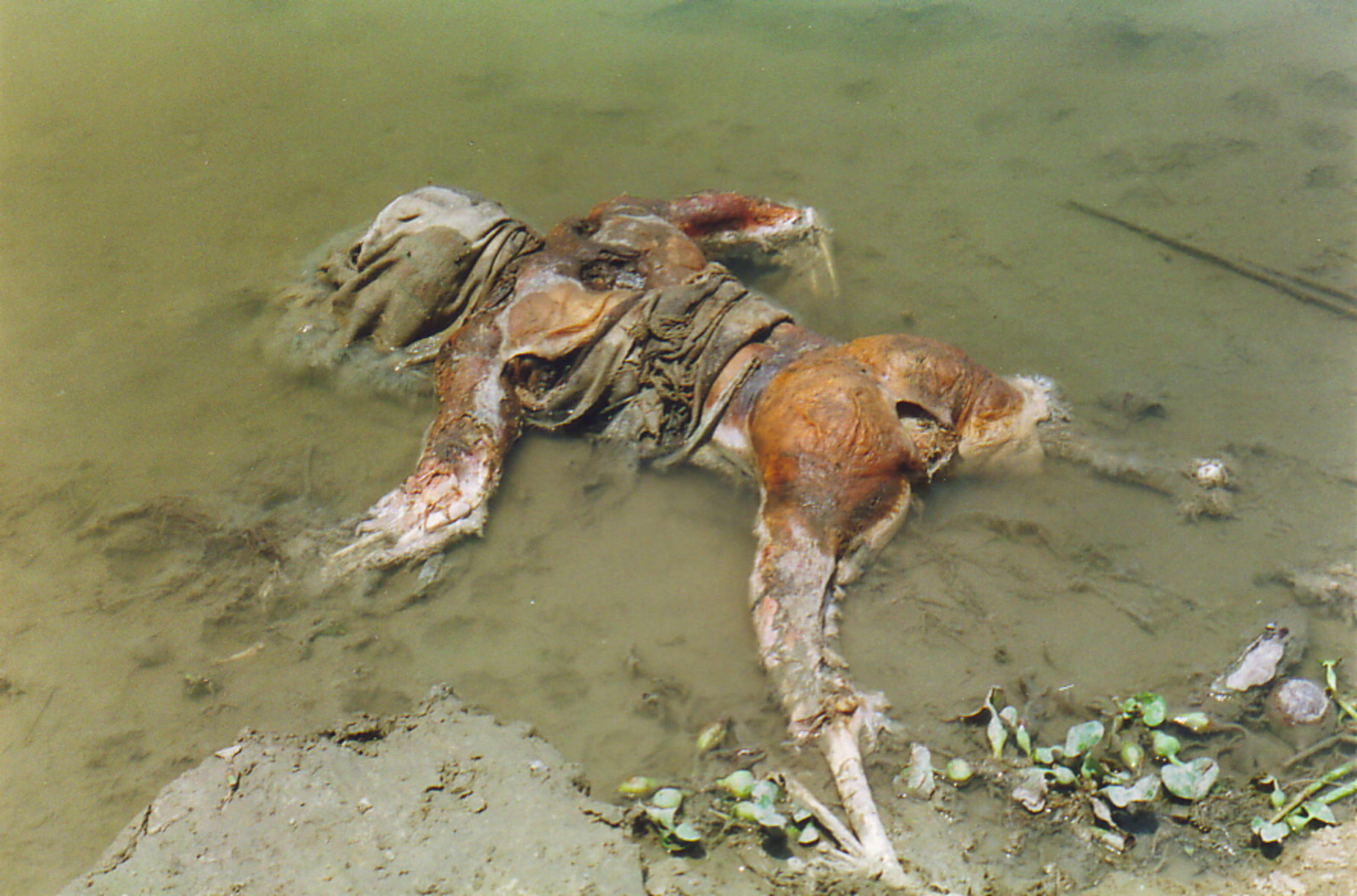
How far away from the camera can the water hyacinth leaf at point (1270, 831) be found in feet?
8.48

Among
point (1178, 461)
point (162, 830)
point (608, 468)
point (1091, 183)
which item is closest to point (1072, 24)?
point (1091, 183)

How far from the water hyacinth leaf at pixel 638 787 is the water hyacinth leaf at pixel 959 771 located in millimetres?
858

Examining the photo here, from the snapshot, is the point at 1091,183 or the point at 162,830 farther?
the point at 1091,183

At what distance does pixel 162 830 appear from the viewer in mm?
2797

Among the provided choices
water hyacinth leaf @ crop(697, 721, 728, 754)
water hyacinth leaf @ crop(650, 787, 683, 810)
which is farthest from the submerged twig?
water hyacinth leaf @ crop(650, 787, 683, 810)

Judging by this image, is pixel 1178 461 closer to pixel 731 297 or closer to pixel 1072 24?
pixel 731 297

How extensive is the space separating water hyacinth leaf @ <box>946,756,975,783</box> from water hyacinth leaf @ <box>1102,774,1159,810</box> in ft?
1.18

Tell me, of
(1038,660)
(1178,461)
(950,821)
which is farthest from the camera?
(1178,461)

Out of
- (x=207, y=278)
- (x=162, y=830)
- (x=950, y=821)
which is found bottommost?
(x=950, y=821)

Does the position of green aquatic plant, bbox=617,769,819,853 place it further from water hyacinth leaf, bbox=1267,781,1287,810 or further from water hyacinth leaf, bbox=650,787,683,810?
water hyacinth leaf, bbox=1267,781,1287,810

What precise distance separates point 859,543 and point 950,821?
3.11 ft

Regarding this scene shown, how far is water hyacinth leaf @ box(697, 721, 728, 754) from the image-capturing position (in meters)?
3.01

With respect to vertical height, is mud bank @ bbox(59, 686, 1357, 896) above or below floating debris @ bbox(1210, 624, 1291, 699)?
above

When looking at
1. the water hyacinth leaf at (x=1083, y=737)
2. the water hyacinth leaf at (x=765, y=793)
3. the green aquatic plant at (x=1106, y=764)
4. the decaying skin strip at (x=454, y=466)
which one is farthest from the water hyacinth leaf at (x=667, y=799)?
the decaying skin strip at (x=454, y=466)
